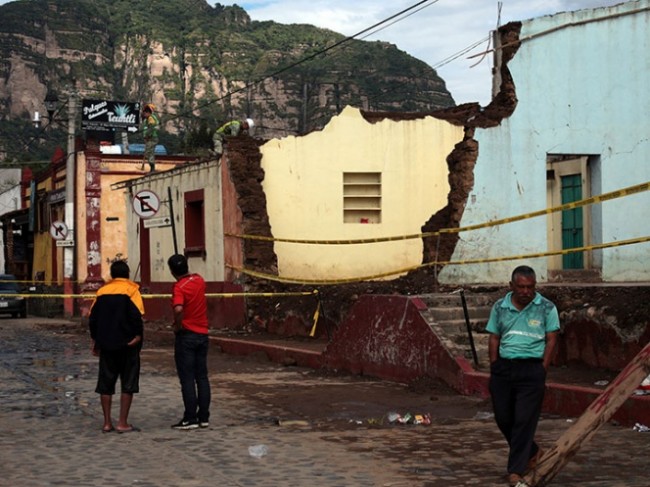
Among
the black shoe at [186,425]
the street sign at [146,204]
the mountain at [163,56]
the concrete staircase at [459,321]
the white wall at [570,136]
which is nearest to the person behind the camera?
the black shoe at [186,425]

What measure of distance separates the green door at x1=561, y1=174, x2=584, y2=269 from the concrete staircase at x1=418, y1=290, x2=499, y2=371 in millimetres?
7097

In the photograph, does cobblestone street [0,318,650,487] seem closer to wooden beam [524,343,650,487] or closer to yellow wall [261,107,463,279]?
wooden beam [524,343,650,487]

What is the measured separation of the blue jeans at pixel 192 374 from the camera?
35.1 feet

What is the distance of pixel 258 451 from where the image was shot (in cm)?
904

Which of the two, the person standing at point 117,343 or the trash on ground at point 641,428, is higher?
the person standing at point 117,343

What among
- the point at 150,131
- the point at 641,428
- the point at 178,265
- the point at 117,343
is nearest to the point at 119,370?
the point at 117,343

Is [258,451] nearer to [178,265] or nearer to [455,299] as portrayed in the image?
[178,265]

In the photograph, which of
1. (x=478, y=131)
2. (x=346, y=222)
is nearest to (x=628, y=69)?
(x=478, y=131)

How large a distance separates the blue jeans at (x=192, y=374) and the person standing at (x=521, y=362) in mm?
3985

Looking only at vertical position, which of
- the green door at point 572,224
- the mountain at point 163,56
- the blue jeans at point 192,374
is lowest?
the blue jeans at point 192,374

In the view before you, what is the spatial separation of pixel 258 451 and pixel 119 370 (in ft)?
7.29

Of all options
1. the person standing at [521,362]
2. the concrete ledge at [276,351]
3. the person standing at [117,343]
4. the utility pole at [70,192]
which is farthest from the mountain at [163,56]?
the person standing at [521,362]

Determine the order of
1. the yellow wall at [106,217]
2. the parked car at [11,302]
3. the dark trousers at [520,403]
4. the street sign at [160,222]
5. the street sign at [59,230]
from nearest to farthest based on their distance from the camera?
1. the dark trousers at [520,403]
2. the street sign at [160,222]
3. the street sign at [59,230]
4. the parked car at [11,302]
5. the yellow wall at [106,217]

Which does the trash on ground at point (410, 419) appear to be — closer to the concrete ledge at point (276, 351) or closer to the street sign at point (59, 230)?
the concrete ledge at point (276, 351)
